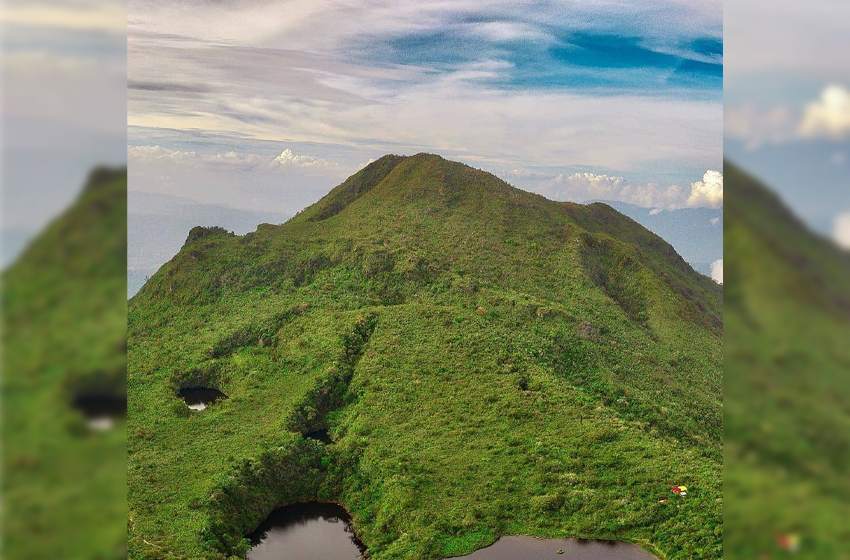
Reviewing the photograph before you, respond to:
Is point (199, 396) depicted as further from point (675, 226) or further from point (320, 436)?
point (675, 226)

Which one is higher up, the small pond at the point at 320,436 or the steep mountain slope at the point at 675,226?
the steep mountain slope at the point at 675,226
